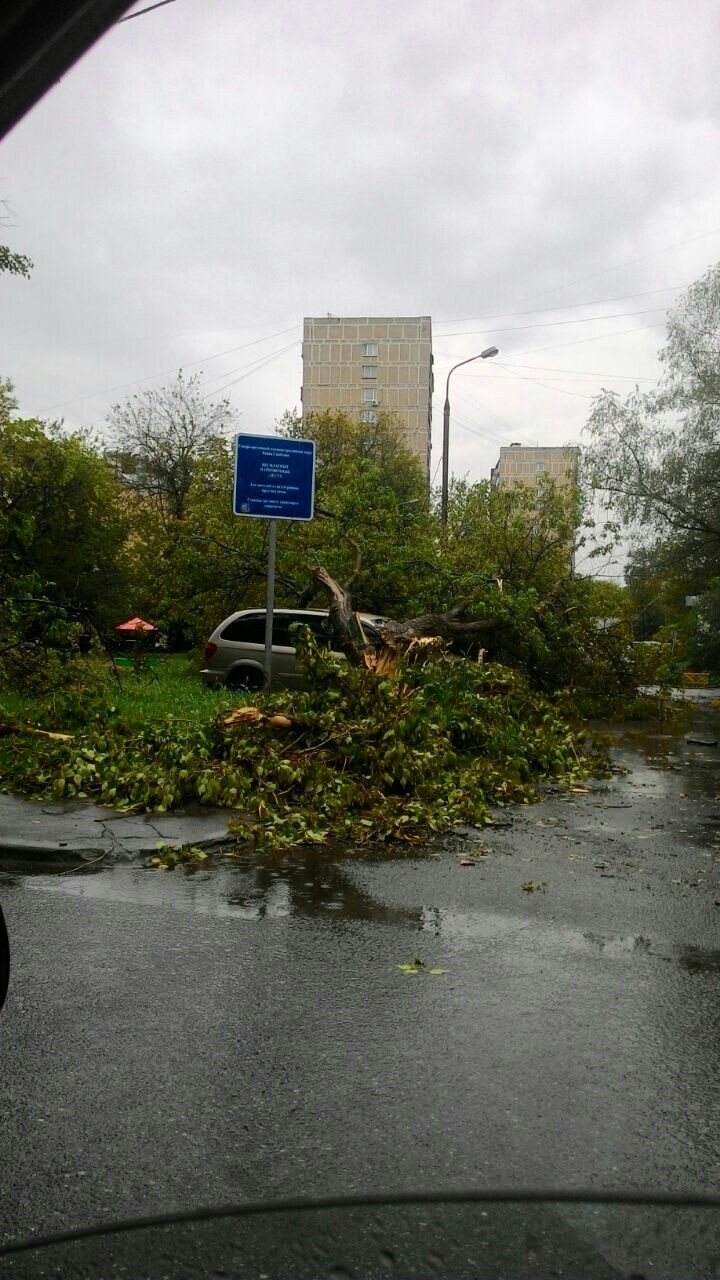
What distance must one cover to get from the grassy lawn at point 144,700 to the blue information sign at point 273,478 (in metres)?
2.32

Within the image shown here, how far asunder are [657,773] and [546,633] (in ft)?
14.0

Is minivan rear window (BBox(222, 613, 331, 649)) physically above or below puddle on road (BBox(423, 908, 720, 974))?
above

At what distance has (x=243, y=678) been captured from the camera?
52.1ft

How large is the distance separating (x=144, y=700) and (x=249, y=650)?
10.6ft

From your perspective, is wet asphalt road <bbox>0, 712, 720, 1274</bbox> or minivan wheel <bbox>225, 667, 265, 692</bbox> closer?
wet asphalt road <bbox>0, 712, 720, 1274</bbox>

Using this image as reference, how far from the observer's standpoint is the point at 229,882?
6117 mm

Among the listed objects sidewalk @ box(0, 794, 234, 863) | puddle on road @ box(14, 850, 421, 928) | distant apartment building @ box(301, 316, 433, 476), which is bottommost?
puddle on road @ box(14, 850, 421, 928)

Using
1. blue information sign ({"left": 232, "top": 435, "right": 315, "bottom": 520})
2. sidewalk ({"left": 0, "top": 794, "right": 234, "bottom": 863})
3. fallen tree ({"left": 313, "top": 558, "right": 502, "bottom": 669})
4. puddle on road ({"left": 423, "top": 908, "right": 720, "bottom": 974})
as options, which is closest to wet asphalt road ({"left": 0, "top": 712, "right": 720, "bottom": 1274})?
puddle on road ({"left": 423, "top": 908, "right": 720, "bottom": 974})

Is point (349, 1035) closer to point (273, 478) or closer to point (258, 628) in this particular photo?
point (273, 478)

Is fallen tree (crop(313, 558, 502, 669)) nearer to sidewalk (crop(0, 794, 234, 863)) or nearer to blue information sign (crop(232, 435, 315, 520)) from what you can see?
blue information sign (crop(232, 435, 315, 520))

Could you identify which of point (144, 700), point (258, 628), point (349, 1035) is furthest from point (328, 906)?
point (258, 628)

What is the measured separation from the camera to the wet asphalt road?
2.81 metres

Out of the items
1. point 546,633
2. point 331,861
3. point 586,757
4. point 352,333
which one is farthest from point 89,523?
point 352,333

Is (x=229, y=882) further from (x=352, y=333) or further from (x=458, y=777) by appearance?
(x=352, y=333)
